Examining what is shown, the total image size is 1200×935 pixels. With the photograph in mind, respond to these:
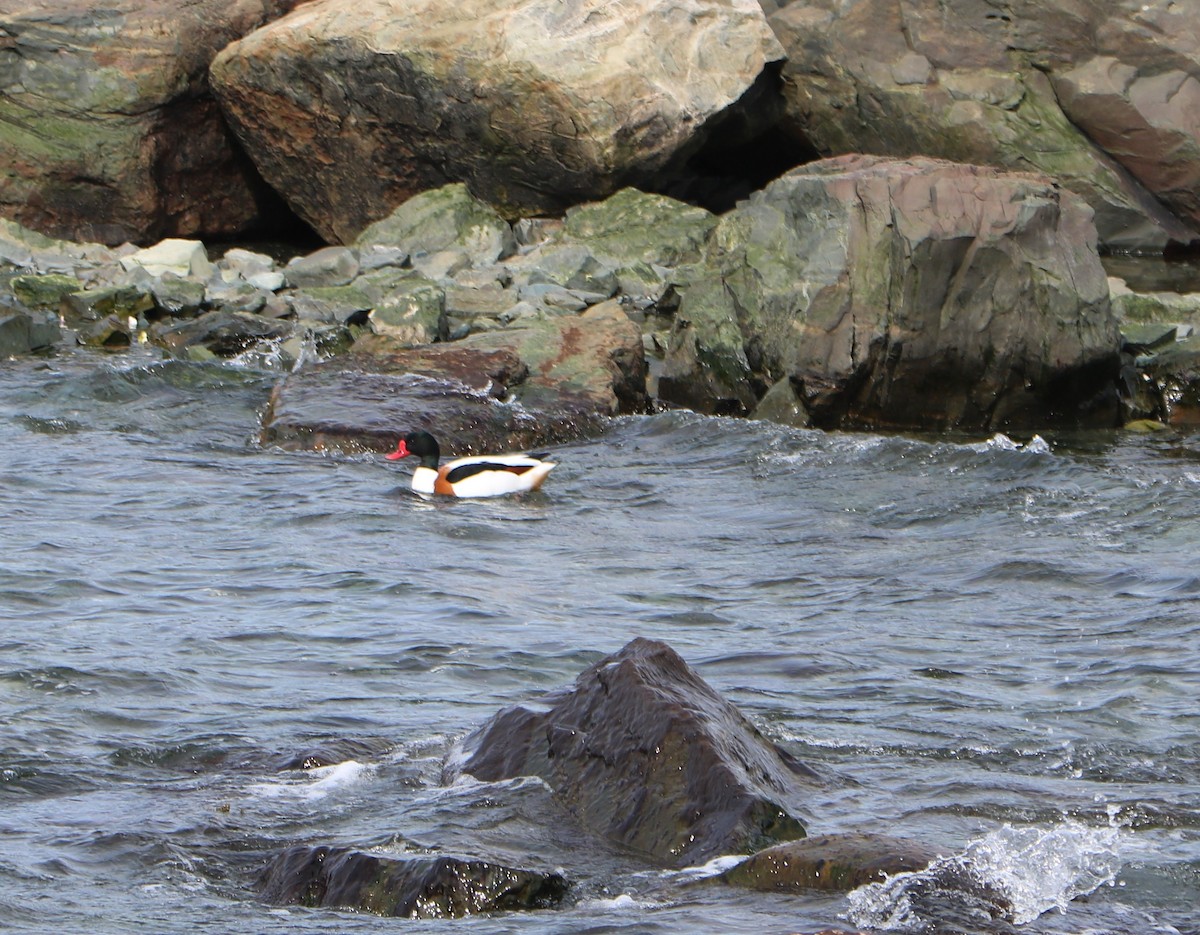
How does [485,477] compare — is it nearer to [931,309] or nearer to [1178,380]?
[931,309]

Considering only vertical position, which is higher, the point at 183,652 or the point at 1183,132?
the point at 1183,132

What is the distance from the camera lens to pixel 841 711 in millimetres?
6438

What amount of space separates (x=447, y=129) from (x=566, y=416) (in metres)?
6.04

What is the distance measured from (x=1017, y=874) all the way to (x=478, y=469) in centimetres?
616

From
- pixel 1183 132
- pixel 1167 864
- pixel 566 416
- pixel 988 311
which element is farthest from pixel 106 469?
pixel 1183 132

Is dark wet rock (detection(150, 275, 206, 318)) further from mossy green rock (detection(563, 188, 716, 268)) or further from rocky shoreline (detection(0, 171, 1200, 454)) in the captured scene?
mossy green rock (detection(563, 188, 716, 268))

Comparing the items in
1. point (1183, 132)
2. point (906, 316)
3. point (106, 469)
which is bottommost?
point (106, 469)

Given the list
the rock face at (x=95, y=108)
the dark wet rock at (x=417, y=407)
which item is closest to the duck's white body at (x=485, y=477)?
the dark wet rock at (x=417, y=407)

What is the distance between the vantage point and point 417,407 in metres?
11.8

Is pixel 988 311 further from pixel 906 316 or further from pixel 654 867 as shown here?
pixel 654 867

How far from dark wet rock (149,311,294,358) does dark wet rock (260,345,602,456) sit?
1715mm

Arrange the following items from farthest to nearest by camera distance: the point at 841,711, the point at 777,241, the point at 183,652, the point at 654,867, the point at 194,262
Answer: the point at 194,262
the point at 777,241
the point at 183,652
the point at 841,711
the point at 654,867

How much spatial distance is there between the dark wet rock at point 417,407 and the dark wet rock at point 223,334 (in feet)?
5.63

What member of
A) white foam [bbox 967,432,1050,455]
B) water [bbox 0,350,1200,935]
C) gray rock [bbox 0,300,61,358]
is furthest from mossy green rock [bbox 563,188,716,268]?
white foam [bbox 967,432,1050,455]
